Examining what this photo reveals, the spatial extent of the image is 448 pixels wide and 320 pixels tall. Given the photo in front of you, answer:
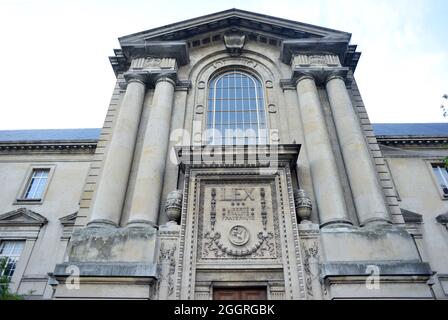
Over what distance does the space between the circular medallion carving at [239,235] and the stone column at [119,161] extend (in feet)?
13.2

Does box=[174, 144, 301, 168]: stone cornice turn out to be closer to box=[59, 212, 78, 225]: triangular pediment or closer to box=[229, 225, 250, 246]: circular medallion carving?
box=[229, 225, 250, 246]: circular medallion carving

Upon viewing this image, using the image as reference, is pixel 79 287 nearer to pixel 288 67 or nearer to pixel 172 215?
pixel 172 215

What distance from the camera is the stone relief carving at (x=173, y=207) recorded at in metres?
11.1

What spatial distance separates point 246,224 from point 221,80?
8416mm

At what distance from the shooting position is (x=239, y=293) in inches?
393

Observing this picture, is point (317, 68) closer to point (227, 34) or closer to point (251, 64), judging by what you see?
point (251, 64)

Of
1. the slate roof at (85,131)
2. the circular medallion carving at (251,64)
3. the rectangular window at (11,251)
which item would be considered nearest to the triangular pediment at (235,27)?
the circular medallion carving at (251,64)

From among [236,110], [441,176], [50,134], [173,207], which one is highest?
[50,134]

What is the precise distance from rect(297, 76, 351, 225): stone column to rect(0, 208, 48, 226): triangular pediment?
17607mm

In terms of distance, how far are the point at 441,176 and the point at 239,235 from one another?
59.8 ft

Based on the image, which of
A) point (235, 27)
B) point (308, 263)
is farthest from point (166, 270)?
point (235, 27)

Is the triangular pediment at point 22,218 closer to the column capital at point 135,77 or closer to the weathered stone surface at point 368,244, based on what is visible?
the column capital at point 135,77

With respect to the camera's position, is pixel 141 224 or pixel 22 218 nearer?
pixel 141 224

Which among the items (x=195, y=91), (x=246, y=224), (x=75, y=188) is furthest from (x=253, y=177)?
(x=75, y=188)
